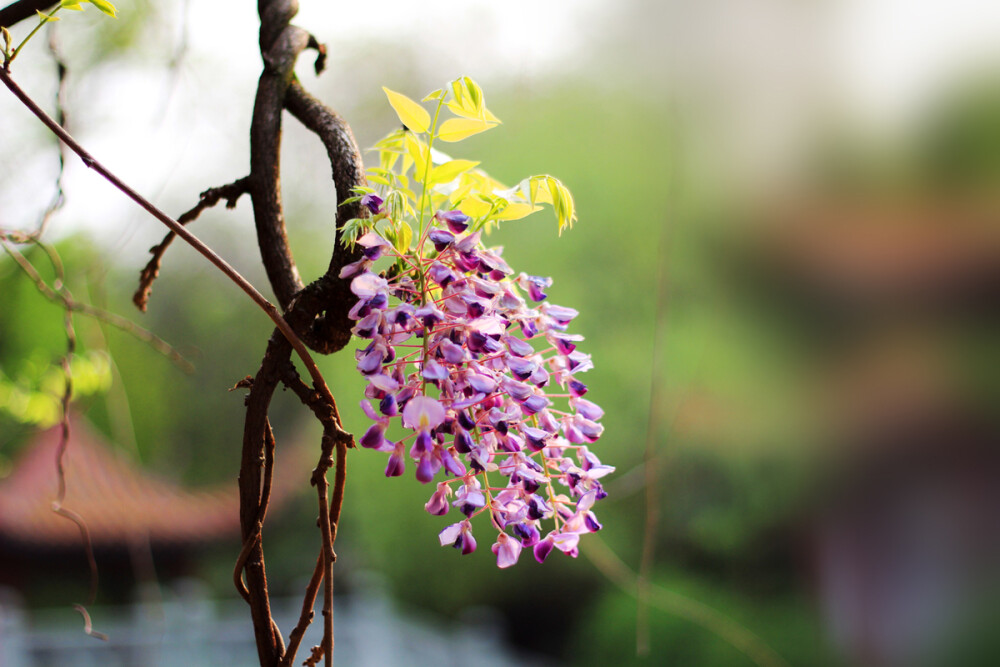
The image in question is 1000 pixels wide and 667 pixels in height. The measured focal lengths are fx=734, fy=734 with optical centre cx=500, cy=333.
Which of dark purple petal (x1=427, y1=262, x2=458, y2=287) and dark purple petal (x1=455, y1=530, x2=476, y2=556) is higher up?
dark purple petal (x1=427, y1=262, x2=458, y2=287)

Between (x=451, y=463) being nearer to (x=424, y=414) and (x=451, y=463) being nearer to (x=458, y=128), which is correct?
(x=424, y=414)

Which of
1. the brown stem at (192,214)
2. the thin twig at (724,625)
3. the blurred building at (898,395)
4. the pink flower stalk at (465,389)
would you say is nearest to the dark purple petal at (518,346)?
the pink flower stalk at (465,389)

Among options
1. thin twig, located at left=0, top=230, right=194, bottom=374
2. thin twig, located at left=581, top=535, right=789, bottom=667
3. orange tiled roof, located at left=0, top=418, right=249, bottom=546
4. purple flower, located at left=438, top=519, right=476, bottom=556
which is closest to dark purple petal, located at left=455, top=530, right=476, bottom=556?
purple flower, located at left=438, top=519, right=476, bottom=556

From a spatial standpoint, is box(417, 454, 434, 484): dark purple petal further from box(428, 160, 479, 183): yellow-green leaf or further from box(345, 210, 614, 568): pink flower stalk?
box(428, 160, 479, 183): yellow-green leaf

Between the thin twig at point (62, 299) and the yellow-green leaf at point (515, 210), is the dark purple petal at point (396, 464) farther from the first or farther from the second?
the thin twig at point (62, 299)

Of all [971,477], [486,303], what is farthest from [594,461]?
[971,477]

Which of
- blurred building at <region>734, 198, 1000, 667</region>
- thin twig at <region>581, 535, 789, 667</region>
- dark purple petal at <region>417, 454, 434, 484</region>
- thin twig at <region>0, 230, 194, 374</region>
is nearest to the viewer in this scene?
dark purple petal at <region>417, 454, 434, 484</region>
